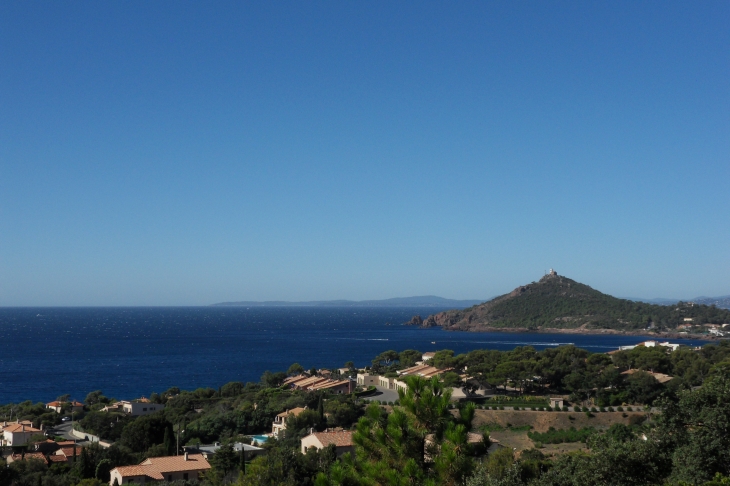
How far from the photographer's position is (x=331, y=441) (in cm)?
2523

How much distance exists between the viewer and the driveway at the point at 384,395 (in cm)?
3968

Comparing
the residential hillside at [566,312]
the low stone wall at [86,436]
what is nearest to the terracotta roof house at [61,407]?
the low stone wall at [86,436]

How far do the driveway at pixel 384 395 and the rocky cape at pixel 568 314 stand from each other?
86.7 metres

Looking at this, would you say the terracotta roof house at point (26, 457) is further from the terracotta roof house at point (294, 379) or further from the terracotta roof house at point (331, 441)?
the terracotta roof house at point (294, 379)

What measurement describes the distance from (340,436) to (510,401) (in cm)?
1526

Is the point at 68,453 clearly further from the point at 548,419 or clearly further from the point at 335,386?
the point at 548,419

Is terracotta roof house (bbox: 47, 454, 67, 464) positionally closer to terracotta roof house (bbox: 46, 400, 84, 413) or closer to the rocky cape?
terracotta roof house (bbox: 46, 400, 84, 413)

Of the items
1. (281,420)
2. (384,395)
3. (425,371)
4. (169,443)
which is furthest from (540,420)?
(169,443)

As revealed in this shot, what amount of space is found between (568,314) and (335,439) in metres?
126

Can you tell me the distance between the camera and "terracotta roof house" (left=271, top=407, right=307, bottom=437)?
32312mm

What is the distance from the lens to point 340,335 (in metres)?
121

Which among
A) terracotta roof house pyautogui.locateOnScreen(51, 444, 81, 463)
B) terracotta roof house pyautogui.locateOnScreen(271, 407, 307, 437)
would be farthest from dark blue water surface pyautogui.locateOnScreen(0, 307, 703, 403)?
terracotta roof house pyautogui.locateOnScreen(51, 444, 81, 463)

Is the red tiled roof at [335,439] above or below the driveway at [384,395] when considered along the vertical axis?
above

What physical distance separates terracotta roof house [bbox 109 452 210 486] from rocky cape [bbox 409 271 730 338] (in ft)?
357
